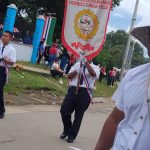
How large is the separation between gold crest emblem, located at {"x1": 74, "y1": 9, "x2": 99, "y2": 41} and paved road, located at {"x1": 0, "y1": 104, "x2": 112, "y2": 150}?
200 cm

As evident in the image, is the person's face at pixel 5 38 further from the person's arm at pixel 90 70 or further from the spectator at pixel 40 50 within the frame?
the spectator at pixel 40 50

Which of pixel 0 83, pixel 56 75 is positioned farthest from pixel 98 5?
pixel 56 75

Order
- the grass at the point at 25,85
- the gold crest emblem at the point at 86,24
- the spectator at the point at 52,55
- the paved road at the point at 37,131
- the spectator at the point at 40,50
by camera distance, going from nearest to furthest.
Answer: the paved road at the point at 37,131 < the gold crest emblem at the point at 86,24 < the grass at the point at 25,85 < the spectator at the point at 52,55 < the spectator at the point at 40,50

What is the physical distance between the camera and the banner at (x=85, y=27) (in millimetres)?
9445

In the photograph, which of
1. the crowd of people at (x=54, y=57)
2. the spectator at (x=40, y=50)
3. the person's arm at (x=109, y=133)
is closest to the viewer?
the person's arm at (x=109, y=133)

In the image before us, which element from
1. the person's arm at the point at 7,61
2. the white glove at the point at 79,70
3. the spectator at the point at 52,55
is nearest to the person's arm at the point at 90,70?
the white glove at the point at 79,70

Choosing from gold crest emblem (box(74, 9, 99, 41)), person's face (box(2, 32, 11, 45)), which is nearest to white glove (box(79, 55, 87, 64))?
gold crest emblem (box(74, 9, 99, 41))

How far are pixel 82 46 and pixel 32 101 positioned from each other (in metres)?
5.54

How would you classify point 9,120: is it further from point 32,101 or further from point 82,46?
point 32,101

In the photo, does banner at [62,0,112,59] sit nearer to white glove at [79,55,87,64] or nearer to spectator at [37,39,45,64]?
white glove at [79,55,87,64]

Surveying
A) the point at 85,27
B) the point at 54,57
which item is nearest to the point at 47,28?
the point at 54,57

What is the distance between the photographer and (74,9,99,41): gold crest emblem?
9500mm

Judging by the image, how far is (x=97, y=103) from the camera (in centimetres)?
2028

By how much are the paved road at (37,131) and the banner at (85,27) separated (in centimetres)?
166
